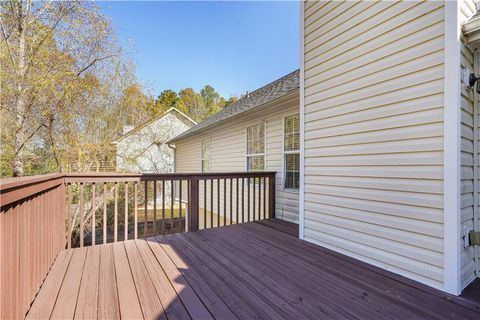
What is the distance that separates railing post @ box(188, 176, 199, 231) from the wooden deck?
2.59 ft

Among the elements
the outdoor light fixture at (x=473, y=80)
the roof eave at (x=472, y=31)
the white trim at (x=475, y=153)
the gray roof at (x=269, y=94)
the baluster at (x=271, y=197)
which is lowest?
the baluster at (x=271, y=197)

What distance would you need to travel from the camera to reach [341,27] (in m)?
2.87

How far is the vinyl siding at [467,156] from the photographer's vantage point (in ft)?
6.66

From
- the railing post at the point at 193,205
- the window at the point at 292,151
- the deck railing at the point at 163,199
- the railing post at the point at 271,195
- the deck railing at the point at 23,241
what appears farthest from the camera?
the railing post at the point at 271,195

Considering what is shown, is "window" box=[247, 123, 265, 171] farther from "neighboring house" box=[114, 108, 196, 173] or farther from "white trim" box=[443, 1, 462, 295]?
"neighboring house" box=[114, 108, 196, 173]

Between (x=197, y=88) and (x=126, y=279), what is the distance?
2801cm

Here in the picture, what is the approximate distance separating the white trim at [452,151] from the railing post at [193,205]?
3083 millimetres

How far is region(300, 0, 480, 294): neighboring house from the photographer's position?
1976 millimetres

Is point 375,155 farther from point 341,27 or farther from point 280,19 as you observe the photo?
point 280,19

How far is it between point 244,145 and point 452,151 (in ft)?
15.0

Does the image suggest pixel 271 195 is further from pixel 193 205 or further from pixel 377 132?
pixel 377 132

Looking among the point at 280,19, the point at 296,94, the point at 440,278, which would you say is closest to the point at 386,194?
the point at 440,278

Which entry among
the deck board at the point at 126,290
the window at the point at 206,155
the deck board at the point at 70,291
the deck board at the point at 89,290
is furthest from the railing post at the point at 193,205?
the window at the point at 206,155

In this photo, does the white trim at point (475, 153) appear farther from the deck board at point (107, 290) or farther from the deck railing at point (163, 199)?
the deck board at point (107, 290)
